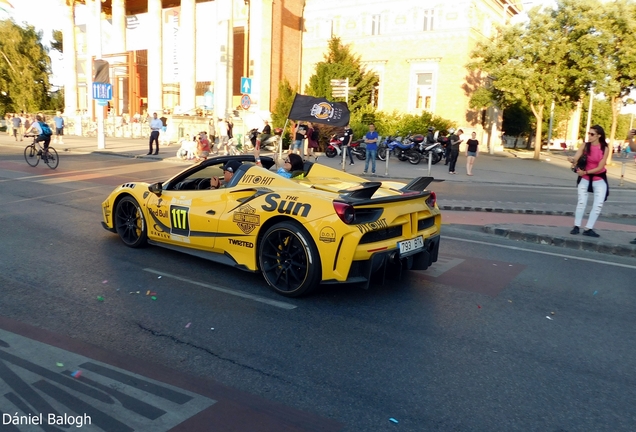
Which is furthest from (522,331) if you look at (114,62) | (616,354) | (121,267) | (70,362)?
(114,62)

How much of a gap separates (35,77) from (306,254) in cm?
5532

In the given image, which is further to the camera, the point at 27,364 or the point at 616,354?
the point at 616,354

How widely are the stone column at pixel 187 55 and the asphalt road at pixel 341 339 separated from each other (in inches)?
1214

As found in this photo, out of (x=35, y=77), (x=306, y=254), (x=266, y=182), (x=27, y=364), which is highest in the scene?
(x=35, y=77)

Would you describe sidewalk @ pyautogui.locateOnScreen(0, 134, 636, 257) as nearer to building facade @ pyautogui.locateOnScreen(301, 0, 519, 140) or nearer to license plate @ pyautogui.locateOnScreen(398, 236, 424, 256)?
license plate @ pyautogui.locateOnScreen(398, 236, 424, 256)

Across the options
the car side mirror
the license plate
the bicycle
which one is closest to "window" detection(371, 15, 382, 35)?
the bicycle

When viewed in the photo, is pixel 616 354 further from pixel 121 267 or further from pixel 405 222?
pixel 121 267

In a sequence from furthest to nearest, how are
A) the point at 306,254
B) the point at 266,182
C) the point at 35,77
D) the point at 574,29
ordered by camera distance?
1. the point at 35,77
2. the point at 574,29
3. the point at 266,182
4. the point at 306,254

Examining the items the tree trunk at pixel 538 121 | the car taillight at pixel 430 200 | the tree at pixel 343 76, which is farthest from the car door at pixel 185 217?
the tree trunk at pixel 538 121

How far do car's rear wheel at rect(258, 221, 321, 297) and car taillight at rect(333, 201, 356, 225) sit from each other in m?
0.41

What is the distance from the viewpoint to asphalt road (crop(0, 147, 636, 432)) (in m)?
3.31

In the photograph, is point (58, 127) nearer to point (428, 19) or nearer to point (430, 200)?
point (428, 19)

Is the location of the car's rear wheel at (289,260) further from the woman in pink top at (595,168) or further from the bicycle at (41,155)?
the bicycle at (41,155)

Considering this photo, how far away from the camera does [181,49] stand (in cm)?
3759
